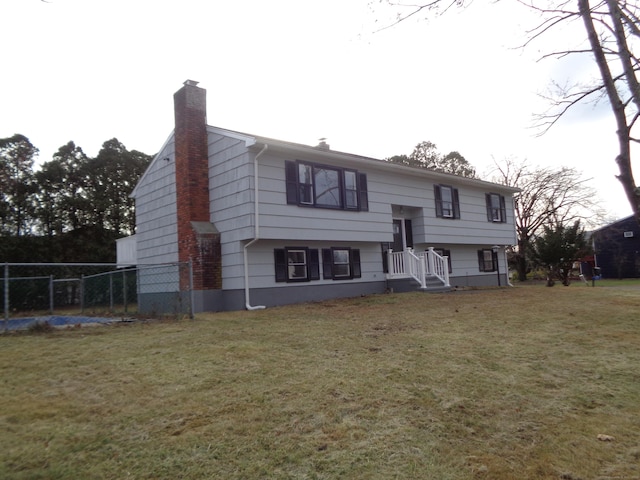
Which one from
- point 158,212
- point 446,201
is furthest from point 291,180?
point 446,201

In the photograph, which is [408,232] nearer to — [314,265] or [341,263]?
[341,263]

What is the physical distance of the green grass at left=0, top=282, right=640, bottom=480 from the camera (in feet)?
9.46

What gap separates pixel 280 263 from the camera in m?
13.0

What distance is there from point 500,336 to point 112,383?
517 centimetres

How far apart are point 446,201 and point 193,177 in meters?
10.4

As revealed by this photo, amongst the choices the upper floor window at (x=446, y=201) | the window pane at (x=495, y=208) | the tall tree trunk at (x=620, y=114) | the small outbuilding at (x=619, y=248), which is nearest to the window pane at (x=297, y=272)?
the upper floor window at (x=446, y=201)

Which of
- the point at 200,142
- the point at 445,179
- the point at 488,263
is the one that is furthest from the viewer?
the point at 488,263

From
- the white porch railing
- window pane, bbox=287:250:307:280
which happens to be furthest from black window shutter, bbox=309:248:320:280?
the white porch railing

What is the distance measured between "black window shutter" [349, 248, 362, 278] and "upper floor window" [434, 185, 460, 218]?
4.64m

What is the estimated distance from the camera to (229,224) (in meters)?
12.6

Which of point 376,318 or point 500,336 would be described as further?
point 376,318

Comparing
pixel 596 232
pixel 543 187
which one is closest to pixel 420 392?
pixel 543 187

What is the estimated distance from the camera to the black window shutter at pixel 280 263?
12.9 meters

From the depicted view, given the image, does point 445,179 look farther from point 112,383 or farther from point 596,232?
point 596,232
